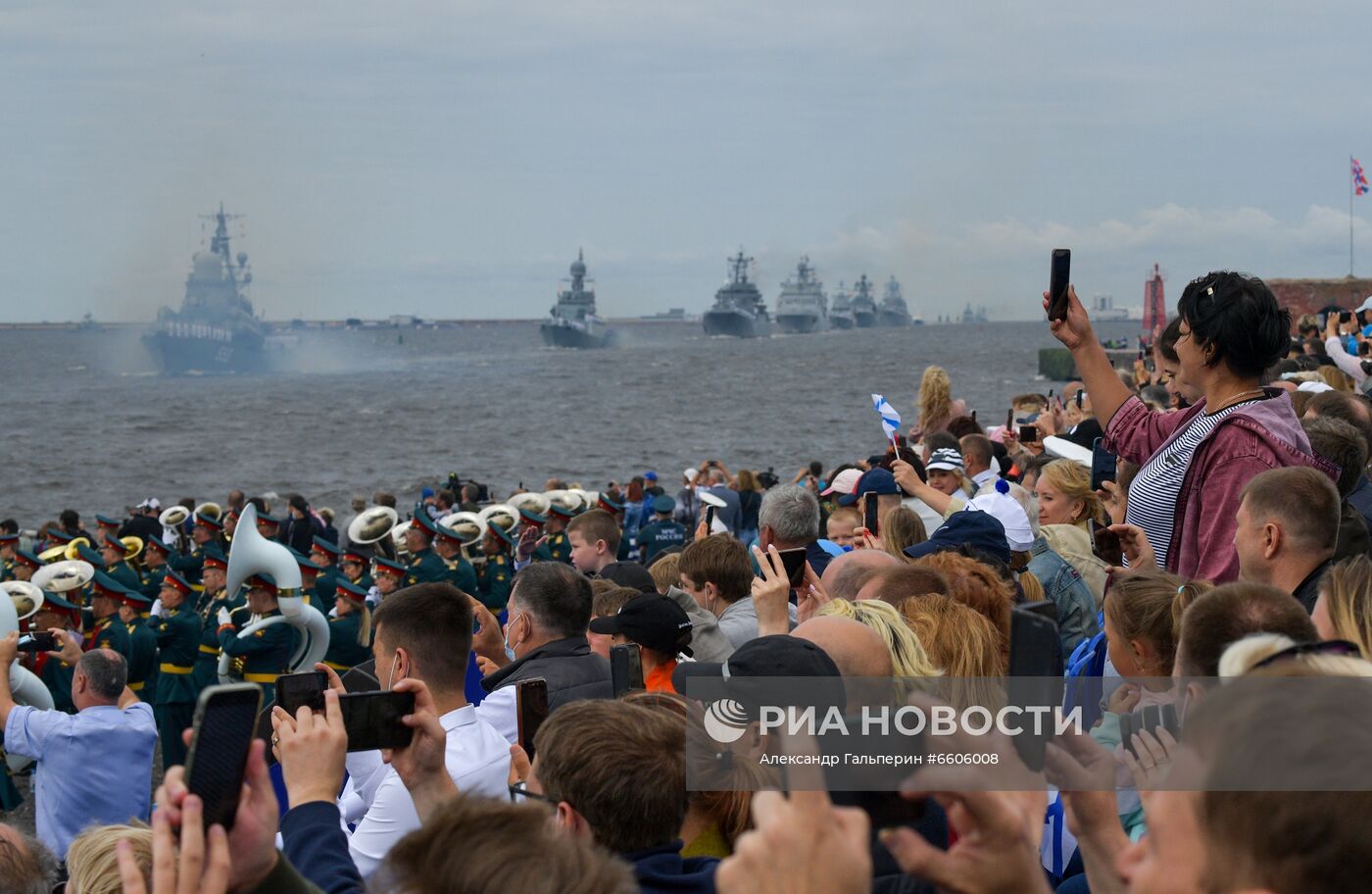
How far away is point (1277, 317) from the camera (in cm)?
406

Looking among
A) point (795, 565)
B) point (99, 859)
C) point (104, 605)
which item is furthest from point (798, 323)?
point (99, 859)

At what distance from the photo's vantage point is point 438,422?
215 feet

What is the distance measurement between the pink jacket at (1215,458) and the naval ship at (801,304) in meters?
175

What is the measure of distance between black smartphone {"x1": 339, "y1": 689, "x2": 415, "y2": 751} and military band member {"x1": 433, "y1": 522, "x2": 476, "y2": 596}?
8.75 metres

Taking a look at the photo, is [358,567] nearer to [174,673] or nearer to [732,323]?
[174,673]

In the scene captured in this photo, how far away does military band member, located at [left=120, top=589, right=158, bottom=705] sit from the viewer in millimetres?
9695

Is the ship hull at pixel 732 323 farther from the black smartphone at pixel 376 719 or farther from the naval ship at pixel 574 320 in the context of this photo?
the black smartphone at pixel 376 719

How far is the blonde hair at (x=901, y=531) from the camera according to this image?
589cm

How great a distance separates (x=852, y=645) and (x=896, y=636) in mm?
240

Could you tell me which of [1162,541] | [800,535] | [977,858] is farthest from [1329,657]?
[800,535]

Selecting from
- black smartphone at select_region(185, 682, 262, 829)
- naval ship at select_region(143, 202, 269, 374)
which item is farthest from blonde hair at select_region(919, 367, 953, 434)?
naval ship at select_region(143, 202, 269, 374)

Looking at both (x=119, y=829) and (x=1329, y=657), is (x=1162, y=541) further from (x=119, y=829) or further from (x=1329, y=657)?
(x=119, y=829)

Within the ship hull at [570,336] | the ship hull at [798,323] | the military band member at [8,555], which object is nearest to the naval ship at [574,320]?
the ship hull at [570,336]

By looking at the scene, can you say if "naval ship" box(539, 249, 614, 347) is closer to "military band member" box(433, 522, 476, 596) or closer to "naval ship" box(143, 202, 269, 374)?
"naval ship" box(143, 202, 269, 374)
